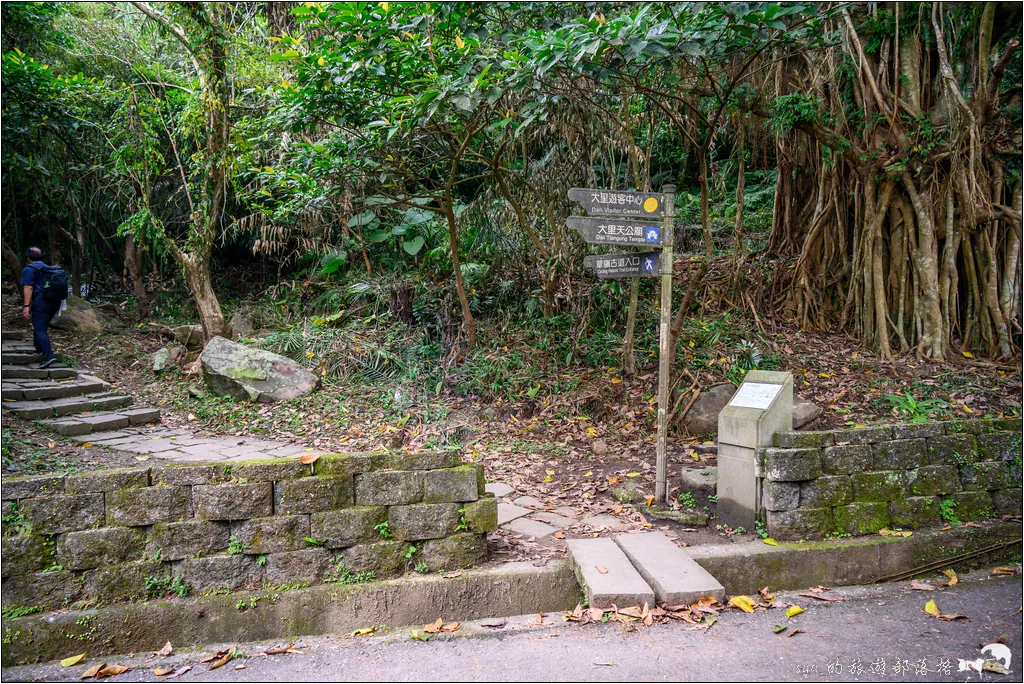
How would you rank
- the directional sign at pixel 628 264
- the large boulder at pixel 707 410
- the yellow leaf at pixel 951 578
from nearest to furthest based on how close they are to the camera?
the yellow leaf at pixel 951 578 < the directional sign at pixel 628 264 < the large boulder at pixel 707 410

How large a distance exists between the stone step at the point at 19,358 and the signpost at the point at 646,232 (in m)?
7.28

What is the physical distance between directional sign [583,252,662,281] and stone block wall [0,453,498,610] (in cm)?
200

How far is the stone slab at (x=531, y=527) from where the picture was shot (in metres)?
4.11

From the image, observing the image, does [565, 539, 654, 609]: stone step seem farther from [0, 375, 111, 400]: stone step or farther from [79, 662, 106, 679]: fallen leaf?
[0, 375, 111, 400]: stone step

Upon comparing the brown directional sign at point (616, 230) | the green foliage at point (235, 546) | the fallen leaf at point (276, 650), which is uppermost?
the brown directional sign at point (616, 230)

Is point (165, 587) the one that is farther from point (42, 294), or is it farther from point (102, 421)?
point (42, 294)

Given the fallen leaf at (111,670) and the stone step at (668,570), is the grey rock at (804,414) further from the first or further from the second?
the fallen leaf at (111,670)

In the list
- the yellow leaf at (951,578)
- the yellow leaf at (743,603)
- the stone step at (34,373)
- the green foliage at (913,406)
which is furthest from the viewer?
the stone step at (34,373)

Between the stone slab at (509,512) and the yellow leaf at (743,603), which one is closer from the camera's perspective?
the yellow leaf at (743,603)

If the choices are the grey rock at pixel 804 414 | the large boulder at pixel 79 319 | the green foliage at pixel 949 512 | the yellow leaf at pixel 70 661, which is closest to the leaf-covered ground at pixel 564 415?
the grey rock at pixel 804 414

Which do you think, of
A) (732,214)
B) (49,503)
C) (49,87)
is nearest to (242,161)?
A: (49,87)

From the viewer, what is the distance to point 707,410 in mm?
6117

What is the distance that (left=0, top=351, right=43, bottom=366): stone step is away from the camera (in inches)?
300

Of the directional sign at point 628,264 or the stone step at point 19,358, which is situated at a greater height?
the directional sign at point 628,264
